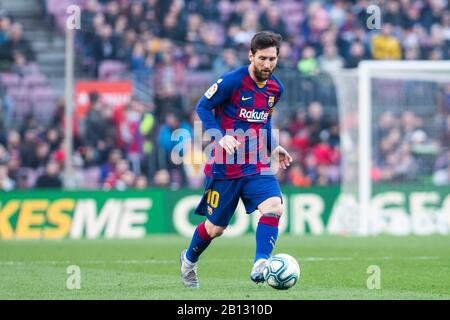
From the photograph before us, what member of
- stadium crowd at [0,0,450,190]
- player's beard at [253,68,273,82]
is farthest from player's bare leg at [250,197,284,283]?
stadium crowd at [0,0,450,190]

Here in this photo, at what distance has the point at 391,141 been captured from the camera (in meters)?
20.9

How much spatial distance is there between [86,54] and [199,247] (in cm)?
1409

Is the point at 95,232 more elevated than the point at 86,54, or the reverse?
the point at 86,54

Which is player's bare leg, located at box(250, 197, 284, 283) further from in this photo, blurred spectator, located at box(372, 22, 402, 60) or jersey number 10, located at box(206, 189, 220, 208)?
blurred spectator, located at box(372, 22, 402, 60)

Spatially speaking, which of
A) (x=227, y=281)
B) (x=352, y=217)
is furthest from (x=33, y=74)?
(x=227, y=281)

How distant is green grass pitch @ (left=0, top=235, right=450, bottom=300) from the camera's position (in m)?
9.32

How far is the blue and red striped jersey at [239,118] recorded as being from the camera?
990cm

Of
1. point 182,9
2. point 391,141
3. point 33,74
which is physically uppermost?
point 182,9

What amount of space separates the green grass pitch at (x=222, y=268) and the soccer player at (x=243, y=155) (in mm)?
535

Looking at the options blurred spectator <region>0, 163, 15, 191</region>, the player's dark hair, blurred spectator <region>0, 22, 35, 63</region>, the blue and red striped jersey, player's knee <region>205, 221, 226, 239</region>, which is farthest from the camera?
blurred spectator <region>0, 22, 35, 63</region>

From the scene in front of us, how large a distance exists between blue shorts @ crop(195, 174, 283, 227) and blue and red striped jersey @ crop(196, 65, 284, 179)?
66 millimetres
